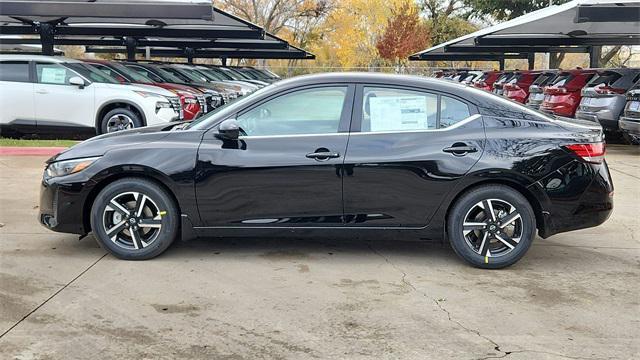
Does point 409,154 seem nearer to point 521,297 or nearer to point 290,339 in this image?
point 521,297

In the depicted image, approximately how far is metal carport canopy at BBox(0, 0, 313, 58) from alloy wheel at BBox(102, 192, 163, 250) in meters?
8.46

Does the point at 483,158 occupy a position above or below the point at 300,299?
above

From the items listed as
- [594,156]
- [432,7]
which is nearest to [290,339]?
[594,156]

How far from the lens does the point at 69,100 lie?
12.1 metres

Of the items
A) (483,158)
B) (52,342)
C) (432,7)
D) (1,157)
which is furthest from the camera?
(432,7)

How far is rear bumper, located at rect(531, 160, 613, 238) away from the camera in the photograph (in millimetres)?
5176

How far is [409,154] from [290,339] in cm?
192

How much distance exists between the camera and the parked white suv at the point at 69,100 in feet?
39.3

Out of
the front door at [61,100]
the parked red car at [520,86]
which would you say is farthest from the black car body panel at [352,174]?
the parked red car at [520,86]

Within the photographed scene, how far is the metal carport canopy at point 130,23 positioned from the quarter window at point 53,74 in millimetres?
1724

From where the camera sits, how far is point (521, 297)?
15.3 feet

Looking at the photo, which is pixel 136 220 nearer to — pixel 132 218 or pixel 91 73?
pixel 132 218

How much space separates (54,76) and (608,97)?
36.1 feet

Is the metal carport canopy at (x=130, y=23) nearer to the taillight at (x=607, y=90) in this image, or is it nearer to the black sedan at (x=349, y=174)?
the taillight at (x=607, y=90)
